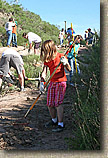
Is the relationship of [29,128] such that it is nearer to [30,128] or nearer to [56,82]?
[30,128]

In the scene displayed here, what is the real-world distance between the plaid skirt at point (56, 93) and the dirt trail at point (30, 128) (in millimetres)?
341

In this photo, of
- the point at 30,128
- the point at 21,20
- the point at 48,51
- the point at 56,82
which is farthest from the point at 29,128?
the point at 21,20

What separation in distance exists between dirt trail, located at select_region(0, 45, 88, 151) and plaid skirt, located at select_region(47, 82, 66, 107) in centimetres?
34

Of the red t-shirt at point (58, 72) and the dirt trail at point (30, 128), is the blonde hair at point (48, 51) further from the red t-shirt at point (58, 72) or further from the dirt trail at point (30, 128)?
the dirt trail at point (30, 128)

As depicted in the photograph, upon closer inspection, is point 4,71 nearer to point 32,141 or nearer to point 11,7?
point 32,141

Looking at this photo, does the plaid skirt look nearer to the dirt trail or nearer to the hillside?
the dirt trail

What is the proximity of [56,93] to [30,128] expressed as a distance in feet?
2.03

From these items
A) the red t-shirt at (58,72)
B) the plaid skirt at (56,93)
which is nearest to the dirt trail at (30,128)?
the plaid skirt at (56,93)

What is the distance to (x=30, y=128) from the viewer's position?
3.69 metres

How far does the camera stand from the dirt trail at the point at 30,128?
3.04m

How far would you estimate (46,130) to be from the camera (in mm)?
3668

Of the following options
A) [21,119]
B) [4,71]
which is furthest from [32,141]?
[4,71]

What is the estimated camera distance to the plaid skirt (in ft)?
11.8

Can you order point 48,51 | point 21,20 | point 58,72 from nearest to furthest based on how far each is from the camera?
point 48,51 < point 58,72 < point 21,20
